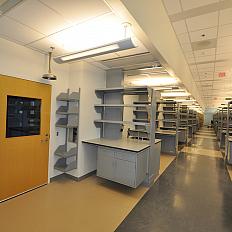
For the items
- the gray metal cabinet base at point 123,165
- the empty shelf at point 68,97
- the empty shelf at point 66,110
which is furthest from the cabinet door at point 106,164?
the empty shelf at point 68,97

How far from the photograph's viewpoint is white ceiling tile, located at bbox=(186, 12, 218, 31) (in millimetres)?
2445

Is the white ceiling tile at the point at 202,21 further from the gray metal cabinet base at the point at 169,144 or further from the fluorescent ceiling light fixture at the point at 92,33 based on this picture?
the gray metal cabinet base at the point at 169,144

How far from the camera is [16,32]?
2379mm

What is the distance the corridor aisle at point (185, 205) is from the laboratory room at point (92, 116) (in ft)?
0.07

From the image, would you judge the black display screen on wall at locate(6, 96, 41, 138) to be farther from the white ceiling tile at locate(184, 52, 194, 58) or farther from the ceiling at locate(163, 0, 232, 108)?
the white ceiling tile at locate(184, 52, 194, 58)

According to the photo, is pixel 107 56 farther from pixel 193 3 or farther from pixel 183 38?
pixel 193 3

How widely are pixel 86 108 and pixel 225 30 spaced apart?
3091mm

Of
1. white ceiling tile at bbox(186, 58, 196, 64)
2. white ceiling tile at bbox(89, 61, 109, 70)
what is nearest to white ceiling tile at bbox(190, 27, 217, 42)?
white ceiling tile at bbox(186, 58, 196, 64)

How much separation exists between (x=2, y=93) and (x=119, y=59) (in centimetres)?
227

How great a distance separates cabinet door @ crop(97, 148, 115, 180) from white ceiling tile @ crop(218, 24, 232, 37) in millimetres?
3016

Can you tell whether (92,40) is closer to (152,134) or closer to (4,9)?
(4,9)

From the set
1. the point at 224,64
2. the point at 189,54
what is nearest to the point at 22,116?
the point at 189,54

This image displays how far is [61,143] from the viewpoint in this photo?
3.65 metres

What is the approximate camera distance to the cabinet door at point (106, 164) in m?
3.18
